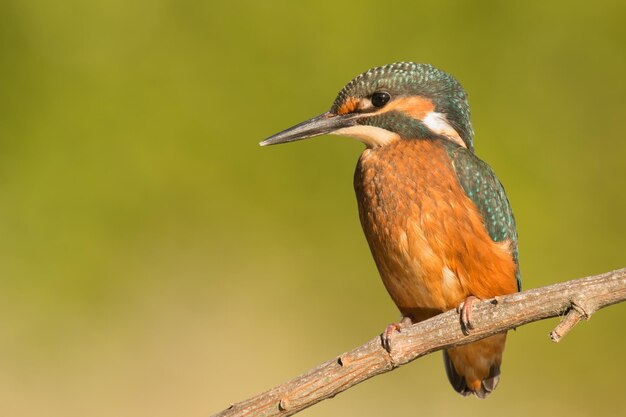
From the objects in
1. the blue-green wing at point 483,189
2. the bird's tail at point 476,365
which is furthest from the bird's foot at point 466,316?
the bird's tail at point 476,365

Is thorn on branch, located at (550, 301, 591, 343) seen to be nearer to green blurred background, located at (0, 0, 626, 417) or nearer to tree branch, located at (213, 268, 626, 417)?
tree branch, located at (213, 268, 626, 417)

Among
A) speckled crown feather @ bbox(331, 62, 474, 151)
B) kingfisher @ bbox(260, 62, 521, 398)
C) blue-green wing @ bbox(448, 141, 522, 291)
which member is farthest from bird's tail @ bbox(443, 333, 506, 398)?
speckled crown feather @ bbox(331, 62, 474, 151)

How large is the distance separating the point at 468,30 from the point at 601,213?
142 centimetres

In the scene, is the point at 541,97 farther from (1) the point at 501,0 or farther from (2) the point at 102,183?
(2) the point at 102,183

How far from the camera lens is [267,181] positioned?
21.5ft

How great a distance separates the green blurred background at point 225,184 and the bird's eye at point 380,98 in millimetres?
2381

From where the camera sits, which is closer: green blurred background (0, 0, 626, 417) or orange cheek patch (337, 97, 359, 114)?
orange cheek patch (337, 97, 359, 114)

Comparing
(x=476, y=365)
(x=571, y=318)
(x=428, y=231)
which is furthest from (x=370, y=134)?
(x=571, y=318)

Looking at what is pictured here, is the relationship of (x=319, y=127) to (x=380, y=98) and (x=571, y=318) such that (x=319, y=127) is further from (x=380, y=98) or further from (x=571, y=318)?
(x=571, y=318)

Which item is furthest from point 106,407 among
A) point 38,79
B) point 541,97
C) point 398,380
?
point 541,97

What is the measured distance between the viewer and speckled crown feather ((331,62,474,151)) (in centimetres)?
381

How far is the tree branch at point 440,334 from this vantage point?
289 cm

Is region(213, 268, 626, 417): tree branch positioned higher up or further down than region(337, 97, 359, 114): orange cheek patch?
further down

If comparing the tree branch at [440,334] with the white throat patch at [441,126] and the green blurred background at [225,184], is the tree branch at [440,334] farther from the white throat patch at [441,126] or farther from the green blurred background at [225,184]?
the green blurred background at [225,184]
